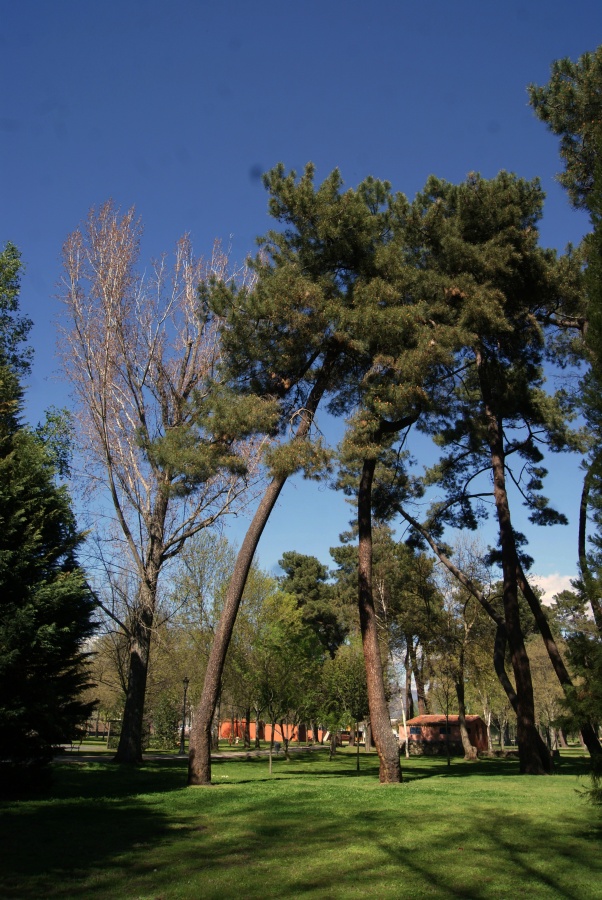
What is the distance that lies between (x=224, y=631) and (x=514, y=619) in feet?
26.0

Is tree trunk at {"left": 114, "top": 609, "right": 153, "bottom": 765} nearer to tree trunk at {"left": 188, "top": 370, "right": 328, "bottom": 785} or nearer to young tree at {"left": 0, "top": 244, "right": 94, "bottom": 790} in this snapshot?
tree trunk at {"left": 188, "top": 370, "right": 328, "bottom": 785}

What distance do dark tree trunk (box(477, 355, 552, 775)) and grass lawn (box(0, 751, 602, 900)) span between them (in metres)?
4.46

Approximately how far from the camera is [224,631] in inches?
569

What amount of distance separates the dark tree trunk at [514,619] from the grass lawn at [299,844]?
446cm

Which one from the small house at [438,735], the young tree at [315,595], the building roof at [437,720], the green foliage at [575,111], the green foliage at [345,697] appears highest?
the green foliage at [575,111]

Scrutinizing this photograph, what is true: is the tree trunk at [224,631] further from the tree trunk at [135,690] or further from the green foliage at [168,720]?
the green foliage at [168,720]

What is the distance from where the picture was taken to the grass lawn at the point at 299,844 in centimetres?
575

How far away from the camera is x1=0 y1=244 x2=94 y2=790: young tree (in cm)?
1086

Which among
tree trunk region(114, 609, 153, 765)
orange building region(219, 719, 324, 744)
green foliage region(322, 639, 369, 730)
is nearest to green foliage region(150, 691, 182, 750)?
orange building region(219, 719, 324, 744)

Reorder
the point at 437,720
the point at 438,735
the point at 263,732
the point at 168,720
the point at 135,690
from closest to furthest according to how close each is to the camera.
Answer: the point at 135,690
the point at 168,720
the point at 438,735
the point at 437,720
the point at 263,732

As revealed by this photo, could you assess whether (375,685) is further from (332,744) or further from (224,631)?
(332,744)

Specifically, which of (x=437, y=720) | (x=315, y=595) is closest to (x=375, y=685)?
(x=437, y=720)

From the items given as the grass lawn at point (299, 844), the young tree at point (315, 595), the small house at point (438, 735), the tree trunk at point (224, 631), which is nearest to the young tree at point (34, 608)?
the grass lawn at point (299, 844)

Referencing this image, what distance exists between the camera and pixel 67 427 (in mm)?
20000
